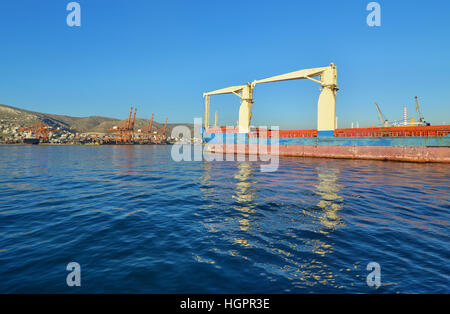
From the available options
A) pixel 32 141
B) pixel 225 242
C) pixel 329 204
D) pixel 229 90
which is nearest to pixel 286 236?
pixel 225 242

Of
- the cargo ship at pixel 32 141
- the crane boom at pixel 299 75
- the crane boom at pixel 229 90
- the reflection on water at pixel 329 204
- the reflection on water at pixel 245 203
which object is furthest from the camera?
the cargo ship at pixel 32 141

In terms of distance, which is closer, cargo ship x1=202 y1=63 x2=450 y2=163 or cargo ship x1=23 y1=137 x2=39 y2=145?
cargo ship x1=202 y1=63 x2=450 y2=163

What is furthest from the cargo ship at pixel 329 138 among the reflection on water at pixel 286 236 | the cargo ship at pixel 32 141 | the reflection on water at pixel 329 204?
the cargo ship at pixel 32 141

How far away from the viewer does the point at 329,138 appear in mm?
31688

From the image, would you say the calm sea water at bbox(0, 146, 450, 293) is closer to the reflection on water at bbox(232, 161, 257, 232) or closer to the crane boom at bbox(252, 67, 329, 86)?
the reflection on water at bbox(232, 161, 257, 232)

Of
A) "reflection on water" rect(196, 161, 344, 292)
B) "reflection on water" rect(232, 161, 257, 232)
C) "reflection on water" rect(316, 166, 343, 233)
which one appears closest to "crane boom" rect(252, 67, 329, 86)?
"reflection on water" rect(316, 166, 343, 233)

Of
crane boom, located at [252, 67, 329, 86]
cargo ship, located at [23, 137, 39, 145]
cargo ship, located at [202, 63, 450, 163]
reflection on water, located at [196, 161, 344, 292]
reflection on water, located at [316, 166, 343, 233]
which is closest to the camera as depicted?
reflection on water, located at [196, 161, 344, 292]

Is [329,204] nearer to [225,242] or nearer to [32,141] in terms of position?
[225,242]

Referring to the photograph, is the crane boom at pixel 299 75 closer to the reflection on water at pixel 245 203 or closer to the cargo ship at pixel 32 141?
the reflection on water at pixel 245 203

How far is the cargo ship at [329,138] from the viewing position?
83.4 feet

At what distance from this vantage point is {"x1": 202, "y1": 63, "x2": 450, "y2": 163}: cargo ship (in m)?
25.4
